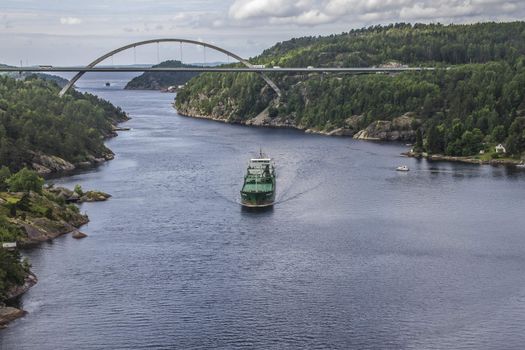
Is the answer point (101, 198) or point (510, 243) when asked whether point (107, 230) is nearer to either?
point (101, 198)

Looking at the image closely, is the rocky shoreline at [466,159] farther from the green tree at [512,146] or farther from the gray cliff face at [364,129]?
the gray cliff face at [364,129]

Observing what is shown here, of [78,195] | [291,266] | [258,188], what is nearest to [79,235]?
[78,195]

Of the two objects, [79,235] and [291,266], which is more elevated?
[79,235]

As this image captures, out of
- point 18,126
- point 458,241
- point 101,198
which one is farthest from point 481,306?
point 18,126

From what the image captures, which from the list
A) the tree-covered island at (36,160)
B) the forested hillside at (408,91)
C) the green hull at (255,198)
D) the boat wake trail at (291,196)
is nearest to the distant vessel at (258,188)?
the green hull at (255,198)

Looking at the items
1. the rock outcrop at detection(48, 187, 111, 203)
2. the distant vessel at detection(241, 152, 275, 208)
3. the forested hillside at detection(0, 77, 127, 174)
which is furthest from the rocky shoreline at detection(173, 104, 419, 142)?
the rock outcrop at detection(48, 187, 111, 203)

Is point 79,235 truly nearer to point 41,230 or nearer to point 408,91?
point 41,230
